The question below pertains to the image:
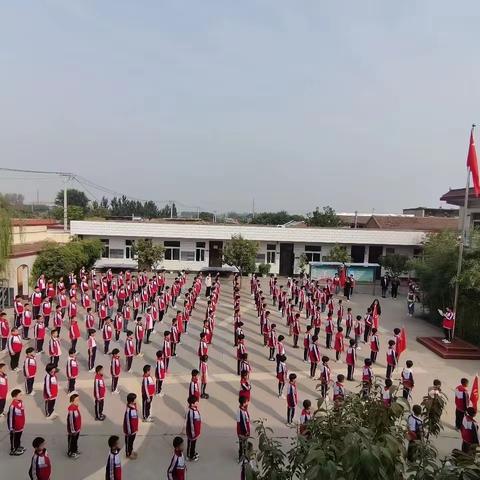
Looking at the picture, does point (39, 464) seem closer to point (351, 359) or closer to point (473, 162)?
point (351, 359)

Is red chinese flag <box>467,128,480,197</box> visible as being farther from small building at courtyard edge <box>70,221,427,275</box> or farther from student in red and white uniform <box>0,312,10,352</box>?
small building at courtyard edge <box>70,221,427,275</box>

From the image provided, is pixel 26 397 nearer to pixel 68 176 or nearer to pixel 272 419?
pixel 272 419

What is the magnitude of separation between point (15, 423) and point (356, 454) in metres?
6.07

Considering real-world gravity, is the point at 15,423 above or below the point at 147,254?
below

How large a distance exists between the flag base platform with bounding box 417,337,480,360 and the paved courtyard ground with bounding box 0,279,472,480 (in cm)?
25

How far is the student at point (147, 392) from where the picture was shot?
304 inches

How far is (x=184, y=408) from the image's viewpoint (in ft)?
28.3

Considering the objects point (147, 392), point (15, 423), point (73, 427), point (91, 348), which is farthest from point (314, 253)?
point (15, 423)

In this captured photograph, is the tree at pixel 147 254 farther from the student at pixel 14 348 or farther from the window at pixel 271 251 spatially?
the student at pixel 14 348

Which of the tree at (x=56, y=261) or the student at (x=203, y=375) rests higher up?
the tree at (x=56, y=261)

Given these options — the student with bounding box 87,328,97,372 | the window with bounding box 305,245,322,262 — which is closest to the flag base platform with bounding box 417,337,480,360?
the student with bounding box 87,328,97,372

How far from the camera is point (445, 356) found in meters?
12.6

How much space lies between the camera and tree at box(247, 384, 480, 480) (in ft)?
7.07

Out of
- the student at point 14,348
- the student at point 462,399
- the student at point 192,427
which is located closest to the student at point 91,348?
the student at point 14,348
